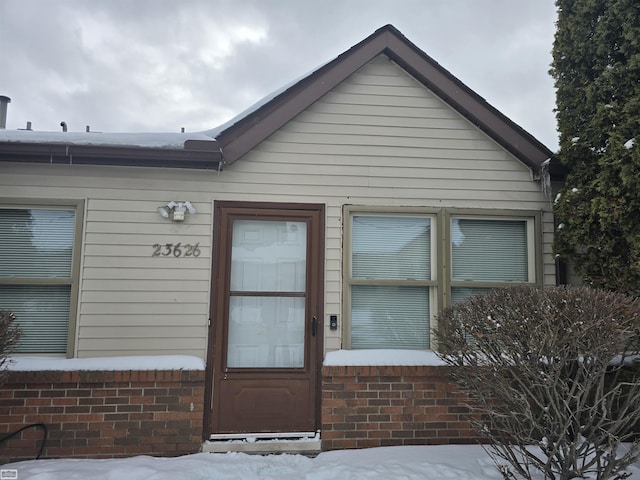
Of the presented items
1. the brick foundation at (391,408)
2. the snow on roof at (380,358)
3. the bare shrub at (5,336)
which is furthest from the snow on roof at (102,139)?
the brick foundation at (391,408)

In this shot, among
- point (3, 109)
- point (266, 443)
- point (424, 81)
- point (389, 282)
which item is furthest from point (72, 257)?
point (3, 109)

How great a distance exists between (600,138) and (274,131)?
3160 millimetres

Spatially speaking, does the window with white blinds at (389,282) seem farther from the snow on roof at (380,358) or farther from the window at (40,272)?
the window at (40,272)

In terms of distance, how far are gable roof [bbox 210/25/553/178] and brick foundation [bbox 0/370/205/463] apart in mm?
2552

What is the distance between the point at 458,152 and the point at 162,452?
420 cm

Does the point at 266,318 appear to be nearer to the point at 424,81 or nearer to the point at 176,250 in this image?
the point at 176,250

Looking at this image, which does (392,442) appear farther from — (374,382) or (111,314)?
(111,314)

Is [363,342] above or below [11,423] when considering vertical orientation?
above

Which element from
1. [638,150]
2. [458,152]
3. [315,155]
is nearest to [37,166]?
[315,155]

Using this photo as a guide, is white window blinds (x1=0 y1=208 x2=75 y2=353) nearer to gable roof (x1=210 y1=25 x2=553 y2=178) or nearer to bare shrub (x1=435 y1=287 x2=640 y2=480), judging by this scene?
gable roof (x1=210 y1=25 x2=553 y2=178)

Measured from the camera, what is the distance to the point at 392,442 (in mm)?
4176

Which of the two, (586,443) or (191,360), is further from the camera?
(191,360)

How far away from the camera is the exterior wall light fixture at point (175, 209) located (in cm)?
425

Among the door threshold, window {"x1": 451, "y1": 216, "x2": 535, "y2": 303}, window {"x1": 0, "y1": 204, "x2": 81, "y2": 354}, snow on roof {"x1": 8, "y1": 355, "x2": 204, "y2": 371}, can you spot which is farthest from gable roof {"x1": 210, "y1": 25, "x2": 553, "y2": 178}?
the door threshold
